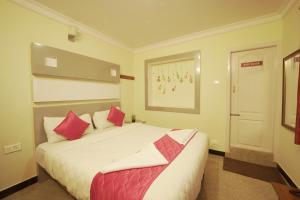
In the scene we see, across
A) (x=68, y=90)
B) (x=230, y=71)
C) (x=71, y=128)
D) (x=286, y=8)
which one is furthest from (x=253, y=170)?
(x=68, y=90)

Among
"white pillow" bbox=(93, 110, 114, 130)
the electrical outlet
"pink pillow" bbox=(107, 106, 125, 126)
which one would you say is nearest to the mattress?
the electrical outlet

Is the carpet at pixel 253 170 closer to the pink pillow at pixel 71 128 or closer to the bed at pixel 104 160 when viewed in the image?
the bed at pixel 104 160

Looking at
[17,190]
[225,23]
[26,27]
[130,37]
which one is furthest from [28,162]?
[225,23]

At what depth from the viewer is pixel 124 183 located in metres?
0.97

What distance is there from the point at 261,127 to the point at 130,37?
3278 mm

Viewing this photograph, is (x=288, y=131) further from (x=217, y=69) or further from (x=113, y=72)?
(x=113, y=72)

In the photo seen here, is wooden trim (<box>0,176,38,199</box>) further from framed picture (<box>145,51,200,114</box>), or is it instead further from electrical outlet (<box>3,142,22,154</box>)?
framed picture (<box>145,51,200,114</box>)

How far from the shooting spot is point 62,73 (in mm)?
2170

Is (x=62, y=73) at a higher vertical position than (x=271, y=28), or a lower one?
lower

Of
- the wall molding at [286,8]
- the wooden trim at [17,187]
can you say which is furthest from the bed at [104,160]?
the wall molding at [286,8]

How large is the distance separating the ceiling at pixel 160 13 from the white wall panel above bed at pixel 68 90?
1.12 metres

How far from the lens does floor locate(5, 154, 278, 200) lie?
1636mm

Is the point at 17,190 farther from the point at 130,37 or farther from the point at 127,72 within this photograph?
the point at 130,37

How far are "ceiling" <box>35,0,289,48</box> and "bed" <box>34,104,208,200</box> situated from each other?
163 centimetres
